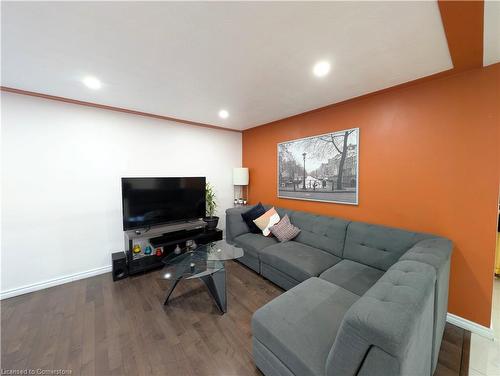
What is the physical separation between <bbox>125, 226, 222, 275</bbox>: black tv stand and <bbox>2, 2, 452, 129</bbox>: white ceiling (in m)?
1.88

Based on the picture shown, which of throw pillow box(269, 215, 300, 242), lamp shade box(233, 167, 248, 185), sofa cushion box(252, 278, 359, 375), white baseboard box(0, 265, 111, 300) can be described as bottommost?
white baseboard box(0, 265, 111, 300)

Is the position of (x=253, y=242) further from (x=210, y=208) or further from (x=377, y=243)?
(x=377, y=243)

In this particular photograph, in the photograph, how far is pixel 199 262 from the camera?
2.26 meters

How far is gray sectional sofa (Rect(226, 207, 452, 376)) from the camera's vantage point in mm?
821

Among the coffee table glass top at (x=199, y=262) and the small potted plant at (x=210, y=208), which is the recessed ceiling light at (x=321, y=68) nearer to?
the coffee table glass top at (x=199, y=262)

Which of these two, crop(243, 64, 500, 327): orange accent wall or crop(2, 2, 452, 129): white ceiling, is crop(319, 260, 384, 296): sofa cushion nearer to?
crop(243, 64, 500, 327): orange accent wall

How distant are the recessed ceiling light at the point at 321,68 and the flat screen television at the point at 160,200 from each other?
91.5 inches

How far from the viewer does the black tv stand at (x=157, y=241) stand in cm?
273

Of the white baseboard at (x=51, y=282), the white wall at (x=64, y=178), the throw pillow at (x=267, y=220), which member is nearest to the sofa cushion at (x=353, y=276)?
the throw pillow at (x=267, y=220)

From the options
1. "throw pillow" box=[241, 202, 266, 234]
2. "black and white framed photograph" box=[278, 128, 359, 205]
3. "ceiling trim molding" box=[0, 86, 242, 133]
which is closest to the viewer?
"ceiling trim molding" box=[0, 86, 242, 133]

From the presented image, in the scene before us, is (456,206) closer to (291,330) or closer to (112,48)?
(291,330)

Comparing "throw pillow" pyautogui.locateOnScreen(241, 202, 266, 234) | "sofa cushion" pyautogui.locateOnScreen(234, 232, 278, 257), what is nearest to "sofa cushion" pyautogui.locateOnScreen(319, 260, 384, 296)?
"sofa cushion" pyautogui.locateOnScreen(234, 232, 278, 257)

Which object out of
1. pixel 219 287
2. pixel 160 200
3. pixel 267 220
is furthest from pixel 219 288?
pixel 160 200

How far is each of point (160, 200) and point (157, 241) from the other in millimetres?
624
